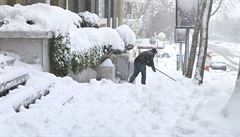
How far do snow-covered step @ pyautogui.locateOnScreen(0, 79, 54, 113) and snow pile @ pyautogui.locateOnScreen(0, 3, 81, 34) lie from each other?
187cm

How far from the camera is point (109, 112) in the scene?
712 centimetres

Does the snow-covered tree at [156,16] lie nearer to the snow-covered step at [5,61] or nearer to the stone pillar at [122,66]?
the stone pillar at [122,66]

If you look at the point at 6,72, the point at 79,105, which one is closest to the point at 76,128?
the point at 79,105

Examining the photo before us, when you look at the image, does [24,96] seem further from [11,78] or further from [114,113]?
[114,113]

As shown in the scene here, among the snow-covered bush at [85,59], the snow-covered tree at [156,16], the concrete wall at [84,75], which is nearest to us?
the snow-covered bush at [85,59]

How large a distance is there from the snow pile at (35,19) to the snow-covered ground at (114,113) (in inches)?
33.3

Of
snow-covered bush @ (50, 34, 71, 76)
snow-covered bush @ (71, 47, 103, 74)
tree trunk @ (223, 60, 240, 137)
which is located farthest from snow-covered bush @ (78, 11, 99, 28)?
tree trunk @ (223, 60, 240, 137)

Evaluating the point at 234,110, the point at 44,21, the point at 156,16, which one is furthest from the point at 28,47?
the point at 156,16

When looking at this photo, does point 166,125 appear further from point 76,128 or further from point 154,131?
point 76,128

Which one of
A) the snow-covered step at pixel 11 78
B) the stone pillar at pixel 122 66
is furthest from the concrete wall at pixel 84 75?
the stone pillar at pixel 122 66

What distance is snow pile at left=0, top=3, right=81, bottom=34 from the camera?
9.72 meters

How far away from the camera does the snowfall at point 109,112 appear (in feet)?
19.1

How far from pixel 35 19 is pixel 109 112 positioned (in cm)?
Answer: 372

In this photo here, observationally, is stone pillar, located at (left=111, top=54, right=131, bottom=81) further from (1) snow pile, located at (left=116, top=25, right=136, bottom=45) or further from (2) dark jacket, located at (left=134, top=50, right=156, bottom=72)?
(2) dark jacket, located at (left=134, top=50, right=156, bottom=72)
